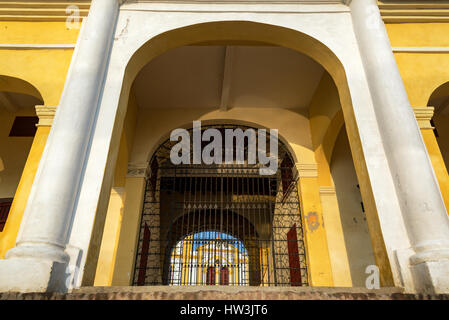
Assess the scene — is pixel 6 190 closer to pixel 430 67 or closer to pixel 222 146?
pixel 222 146

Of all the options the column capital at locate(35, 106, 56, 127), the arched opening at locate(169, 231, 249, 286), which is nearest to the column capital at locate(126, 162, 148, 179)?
the arched opening at locate(169, 231, 249, 286)

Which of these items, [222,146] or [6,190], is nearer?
[6,190]

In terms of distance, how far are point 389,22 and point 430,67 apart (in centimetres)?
86

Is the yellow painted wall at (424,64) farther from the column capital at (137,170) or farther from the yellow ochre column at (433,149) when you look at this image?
the column capital at (137,170)

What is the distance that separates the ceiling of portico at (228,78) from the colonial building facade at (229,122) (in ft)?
0.12

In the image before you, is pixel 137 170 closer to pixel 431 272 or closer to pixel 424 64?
pixel 424 64

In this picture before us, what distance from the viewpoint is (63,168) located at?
2.95 meters

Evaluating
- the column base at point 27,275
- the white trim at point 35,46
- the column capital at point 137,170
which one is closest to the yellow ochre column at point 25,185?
the column base at point 27,275

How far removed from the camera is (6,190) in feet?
20.6

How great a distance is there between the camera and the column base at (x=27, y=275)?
2.36 metres

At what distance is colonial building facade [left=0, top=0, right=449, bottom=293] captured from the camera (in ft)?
9.29

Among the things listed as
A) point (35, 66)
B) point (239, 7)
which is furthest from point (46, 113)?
point (239, 7)

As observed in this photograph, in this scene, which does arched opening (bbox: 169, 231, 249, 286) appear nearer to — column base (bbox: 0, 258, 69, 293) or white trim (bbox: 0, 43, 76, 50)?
column base (bbox: 0, 258, 69, 293)
